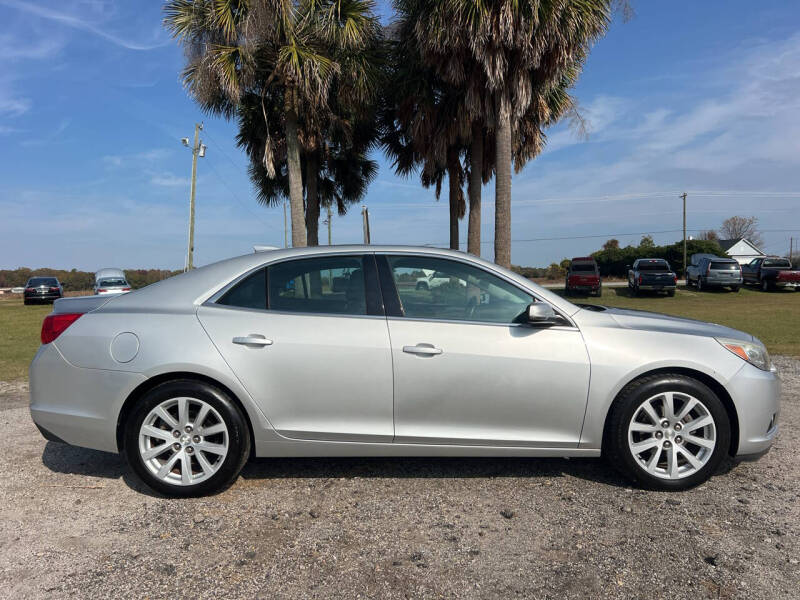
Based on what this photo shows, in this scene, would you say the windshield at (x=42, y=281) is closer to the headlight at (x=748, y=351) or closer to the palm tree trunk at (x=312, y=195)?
the palm tree trunk at (x=312, y=195)

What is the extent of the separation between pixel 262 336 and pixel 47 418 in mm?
1437

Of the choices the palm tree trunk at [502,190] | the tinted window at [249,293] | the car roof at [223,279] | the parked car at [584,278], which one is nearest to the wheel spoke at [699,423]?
the car roof at [223,279]

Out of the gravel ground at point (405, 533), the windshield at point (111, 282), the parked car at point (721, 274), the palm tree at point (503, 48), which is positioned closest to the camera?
the gravel ground at point (405, 533)

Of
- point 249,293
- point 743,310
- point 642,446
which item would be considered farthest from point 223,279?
point 743,310

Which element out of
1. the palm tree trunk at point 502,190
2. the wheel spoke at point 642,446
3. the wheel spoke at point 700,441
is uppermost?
the palm tree trunk at point 502,190

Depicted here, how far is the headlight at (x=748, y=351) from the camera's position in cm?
328

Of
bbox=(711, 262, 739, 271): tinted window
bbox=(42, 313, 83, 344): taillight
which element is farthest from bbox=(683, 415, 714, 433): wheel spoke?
bbox=(711, 262, 739, 271): tinted window

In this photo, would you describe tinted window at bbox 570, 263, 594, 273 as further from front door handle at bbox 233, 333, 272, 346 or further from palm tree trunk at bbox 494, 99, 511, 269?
front door handle at bbox 233, 333, 272, 346

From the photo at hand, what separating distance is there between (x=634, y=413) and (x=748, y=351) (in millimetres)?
854

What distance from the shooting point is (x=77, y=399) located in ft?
10.5

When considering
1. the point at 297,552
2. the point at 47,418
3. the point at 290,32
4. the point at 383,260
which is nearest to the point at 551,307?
the point at 383,260

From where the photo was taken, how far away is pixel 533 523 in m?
2.84

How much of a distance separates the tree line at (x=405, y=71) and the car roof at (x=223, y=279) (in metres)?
9.47

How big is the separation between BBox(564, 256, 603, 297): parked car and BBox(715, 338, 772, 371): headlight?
74.7 ft
